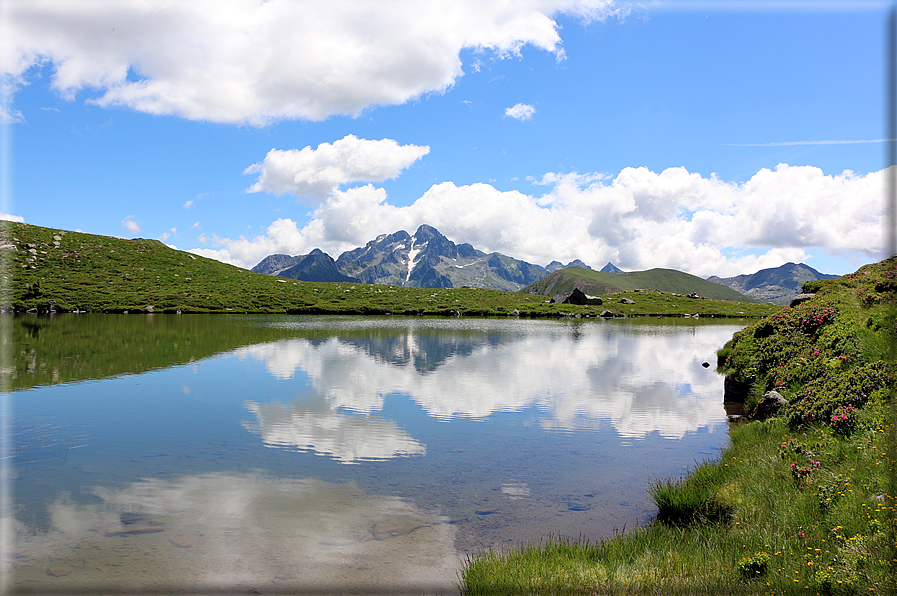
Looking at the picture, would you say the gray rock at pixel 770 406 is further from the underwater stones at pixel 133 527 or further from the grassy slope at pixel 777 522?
the underwater stones at pixel 133 527

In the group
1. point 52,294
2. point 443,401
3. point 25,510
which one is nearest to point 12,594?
point 25,510

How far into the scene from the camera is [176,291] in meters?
114

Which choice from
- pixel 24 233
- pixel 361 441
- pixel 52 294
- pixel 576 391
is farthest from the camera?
pixel 24 233

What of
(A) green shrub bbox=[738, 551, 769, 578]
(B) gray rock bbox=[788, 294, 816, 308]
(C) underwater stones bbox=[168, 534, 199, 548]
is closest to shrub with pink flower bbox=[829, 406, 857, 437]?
(A) green shrub bbox=[738, 551, 769, 578]

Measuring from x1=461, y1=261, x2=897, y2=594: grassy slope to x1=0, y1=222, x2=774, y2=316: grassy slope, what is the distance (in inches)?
3924

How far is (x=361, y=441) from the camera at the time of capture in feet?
54.3

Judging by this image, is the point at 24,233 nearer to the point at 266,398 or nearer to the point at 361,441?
the point at 266,398

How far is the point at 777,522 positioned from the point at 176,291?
129 meters

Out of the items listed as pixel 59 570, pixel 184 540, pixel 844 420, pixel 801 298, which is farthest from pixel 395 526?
pixel 801 298

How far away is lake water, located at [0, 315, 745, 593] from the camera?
920cm

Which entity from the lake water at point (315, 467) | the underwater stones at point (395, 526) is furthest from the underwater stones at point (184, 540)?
the underwater stones at point (395, 526)

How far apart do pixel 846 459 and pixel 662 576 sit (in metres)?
6.50

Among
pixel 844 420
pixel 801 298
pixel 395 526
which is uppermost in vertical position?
pixel 801 298

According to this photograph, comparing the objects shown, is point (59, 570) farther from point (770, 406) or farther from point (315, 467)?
point (770, 406)
